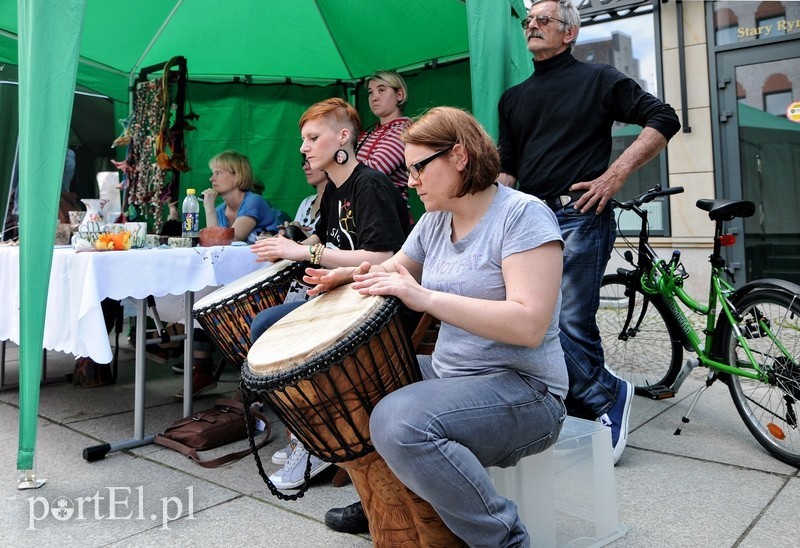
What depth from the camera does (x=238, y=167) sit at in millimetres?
4586

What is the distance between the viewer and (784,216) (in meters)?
6.64

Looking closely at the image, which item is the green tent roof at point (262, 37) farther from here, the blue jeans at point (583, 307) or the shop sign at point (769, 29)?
the shop sign at point (769, 29)

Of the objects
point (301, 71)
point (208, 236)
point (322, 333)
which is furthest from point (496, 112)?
point (301, 71)

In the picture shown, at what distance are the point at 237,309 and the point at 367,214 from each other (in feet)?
1.98

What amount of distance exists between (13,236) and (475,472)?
3792 mm

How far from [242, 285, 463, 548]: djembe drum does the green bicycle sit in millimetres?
1694

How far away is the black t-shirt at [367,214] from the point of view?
8.13ft

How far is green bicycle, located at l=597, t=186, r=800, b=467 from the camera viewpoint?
2.63 metres

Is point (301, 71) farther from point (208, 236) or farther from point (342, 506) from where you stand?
point (342, 506)

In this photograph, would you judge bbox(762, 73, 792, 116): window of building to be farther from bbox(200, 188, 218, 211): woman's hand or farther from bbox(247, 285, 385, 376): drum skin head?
bbox(247, 285, 385, 376): drum skin head

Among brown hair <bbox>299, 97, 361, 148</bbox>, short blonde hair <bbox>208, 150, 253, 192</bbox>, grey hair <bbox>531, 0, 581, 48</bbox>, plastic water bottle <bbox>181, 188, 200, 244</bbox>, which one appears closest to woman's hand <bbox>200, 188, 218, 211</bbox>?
short blonde hair <bbox>208, 150, 253, 192</bbox>

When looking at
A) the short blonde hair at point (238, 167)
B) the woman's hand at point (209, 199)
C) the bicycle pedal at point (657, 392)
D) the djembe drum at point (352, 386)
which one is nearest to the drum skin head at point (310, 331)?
the djembe drum at point (352, 386)

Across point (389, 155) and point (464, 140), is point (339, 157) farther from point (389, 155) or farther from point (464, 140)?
point (464, 140)

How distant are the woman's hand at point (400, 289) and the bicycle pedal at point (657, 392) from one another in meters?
2.17
